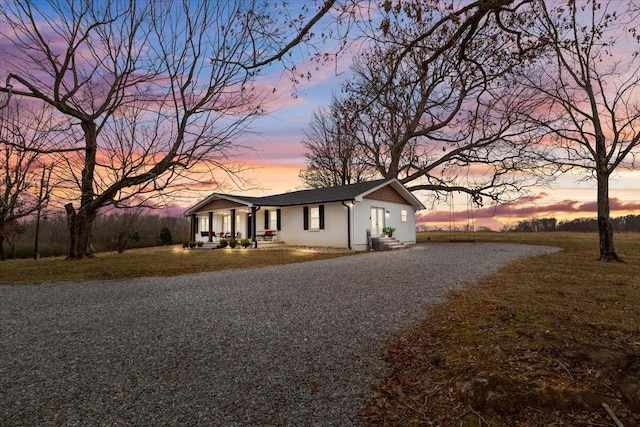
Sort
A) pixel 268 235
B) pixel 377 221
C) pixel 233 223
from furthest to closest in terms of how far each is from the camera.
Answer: pixel 233 223 < pixel 268 235 < pixel 377 221

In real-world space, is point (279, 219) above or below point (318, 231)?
above

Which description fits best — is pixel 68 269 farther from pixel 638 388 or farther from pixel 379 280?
pixel 638 388

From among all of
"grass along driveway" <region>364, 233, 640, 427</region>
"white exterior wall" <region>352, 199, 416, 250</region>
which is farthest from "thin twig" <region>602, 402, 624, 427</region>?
"white exterior wall" <region>352, 199, 416, 250</region>

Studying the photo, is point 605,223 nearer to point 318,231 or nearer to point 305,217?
point 318,231

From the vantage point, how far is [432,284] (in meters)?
9.06

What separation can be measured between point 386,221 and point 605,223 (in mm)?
12121

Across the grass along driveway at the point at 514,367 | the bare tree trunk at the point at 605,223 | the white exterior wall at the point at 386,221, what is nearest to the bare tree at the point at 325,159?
the white exterior wall at the point at 386,221

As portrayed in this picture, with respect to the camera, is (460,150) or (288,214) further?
(460,150)

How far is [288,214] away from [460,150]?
14025 mm

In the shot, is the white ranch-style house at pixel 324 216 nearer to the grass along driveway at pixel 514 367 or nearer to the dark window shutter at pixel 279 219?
the dark window shutter at pixel 279 219

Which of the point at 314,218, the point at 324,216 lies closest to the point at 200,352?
the point at 324,216

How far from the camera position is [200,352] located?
4676 mm

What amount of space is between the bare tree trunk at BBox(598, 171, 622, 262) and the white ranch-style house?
11.0m

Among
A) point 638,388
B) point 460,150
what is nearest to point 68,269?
point 638,388
